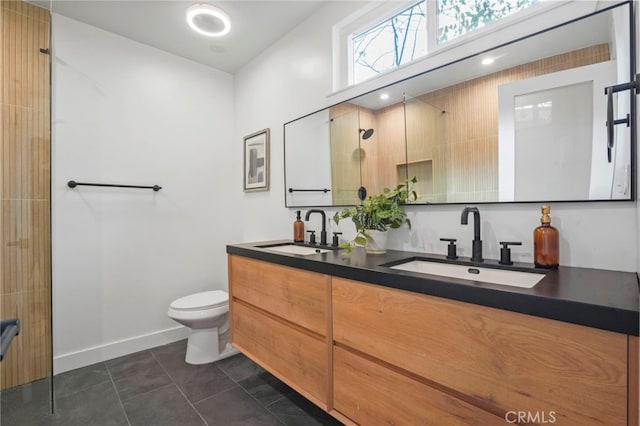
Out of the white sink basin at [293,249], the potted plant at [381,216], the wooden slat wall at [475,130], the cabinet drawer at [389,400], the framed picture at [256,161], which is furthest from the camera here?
the framed picture at [256,161]

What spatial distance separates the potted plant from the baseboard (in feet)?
6.51

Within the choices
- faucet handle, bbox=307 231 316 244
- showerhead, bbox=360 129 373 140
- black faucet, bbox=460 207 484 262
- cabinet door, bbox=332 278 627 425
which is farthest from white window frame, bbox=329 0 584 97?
cabinet door, bbox=332 278 627 425

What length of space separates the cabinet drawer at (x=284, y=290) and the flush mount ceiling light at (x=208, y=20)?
170 cm

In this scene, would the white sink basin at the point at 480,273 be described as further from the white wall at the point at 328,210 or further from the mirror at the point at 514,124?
the mirror at the point at 514,124

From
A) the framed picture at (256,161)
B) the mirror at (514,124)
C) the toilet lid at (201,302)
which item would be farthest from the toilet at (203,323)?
the mirror at (514,124)

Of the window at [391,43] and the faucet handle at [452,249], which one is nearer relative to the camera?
the faucet handle at [452,249]

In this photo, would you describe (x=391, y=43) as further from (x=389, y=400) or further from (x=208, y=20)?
(x=389, y=400)

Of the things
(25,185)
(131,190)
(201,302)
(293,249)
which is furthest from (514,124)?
(25,185)

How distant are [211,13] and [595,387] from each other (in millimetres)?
2642

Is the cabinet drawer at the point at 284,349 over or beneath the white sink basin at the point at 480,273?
beneath

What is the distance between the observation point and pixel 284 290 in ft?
5.13

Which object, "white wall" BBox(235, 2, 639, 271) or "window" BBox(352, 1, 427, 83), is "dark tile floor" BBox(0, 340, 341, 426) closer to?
"white wall" BBox(235, 2, 639, 271)

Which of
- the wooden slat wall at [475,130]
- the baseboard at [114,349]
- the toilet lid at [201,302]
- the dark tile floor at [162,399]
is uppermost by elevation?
the wooden slat wall at [475,130]

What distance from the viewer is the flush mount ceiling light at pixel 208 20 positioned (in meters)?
2.01
